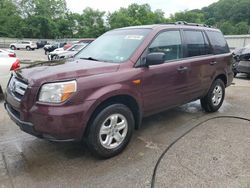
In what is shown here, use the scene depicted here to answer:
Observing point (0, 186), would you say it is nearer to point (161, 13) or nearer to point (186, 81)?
point (186, 81)

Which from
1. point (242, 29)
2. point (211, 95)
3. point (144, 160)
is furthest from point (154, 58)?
point (242, 29)

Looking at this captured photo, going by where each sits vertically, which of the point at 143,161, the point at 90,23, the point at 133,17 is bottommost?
the point at 143,161

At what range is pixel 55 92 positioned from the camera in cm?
304

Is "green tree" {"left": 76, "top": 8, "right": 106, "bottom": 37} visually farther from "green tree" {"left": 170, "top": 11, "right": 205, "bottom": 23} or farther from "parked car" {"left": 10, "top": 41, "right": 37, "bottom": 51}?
"green tree" {"left": 170, "top": 11, "right": 205, "bottom": 23}

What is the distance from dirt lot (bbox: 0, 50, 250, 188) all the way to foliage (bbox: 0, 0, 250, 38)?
194 feet

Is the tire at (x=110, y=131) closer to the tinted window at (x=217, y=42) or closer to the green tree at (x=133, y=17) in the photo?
the tinted window at (x=217, y=42)

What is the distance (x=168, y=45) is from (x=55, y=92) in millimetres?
2147

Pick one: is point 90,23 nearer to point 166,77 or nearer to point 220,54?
point 220,54

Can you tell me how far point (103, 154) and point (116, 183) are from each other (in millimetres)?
555

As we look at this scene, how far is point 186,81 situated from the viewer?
4559mm

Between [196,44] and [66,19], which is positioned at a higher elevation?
[66,19]

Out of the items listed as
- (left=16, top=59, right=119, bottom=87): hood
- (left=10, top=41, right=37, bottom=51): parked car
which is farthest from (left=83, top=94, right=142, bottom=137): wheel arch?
(left=10, top=41, right=37, bottom=51): parked car

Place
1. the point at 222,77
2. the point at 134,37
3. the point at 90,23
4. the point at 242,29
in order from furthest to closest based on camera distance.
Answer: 1. the point at 242,29
2. the point at 90,23
3. the point at 222,77
4. the point at 134,37

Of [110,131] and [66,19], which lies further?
[66,19]
